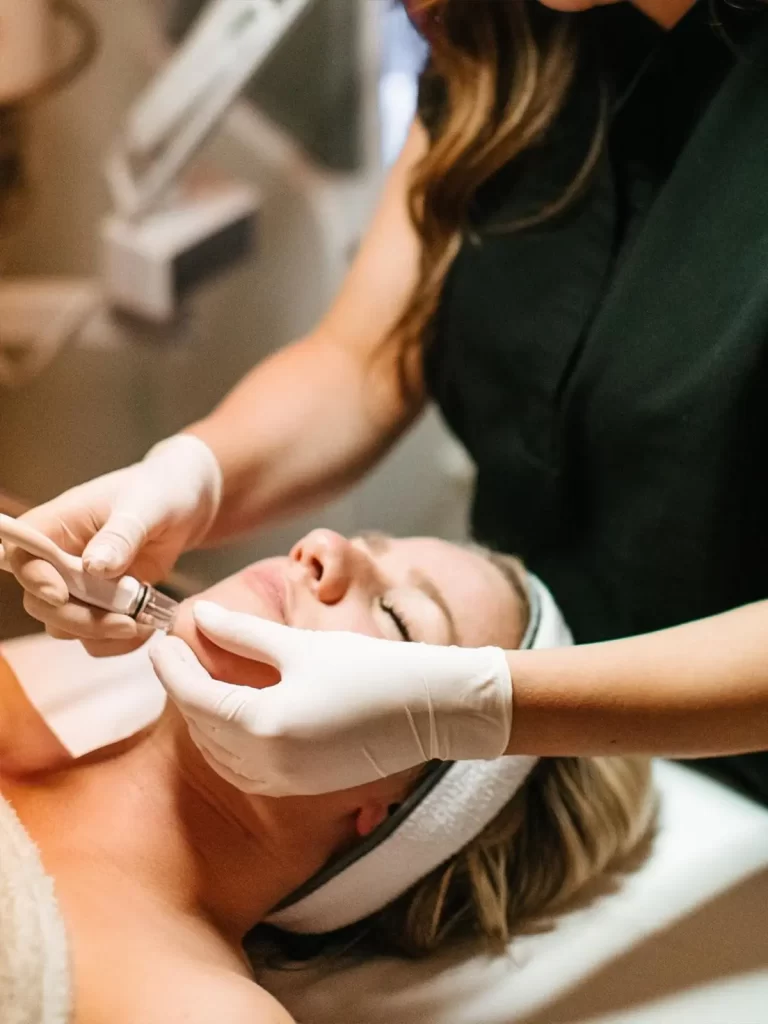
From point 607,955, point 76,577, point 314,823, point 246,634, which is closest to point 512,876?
point 607,955

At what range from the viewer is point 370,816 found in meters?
1.00

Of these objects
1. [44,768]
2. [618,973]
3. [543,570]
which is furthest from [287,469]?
[618,973]

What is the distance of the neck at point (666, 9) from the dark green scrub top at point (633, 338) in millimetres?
23

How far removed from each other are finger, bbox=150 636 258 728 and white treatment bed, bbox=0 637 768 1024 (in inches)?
10.8

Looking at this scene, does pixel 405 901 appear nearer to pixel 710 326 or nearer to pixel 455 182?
pixel 710 326

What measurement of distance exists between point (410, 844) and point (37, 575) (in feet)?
1.41

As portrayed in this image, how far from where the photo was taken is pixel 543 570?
1.28 m

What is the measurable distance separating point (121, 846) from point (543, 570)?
0.60 meters

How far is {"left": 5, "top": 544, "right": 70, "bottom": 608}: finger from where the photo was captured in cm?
86

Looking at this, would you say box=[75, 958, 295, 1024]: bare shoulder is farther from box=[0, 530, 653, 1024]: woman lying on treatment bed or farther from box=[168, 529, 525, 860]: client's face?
box=[168, 529, 525, 860]: client's face

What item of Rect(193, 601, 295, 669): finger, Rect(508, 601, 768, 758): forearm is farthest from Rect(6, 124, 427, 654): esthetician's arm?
Rect(508, 601, 768, 758): forearm

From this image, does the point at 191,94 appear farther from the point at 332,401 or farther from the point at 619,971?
the point at 619,971

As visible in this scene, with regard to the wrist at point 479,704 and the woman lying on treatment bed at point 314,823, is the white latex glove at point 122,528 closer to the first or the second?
the woman lying on treatment bed at point 314,823

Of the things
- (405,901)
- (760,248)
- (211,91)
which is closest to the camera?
(760,248)
